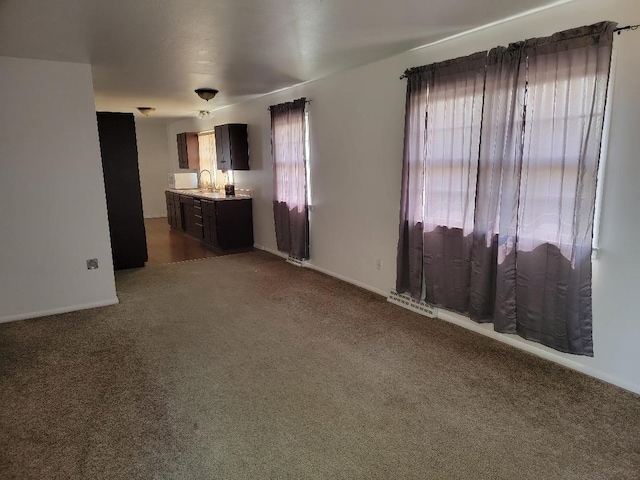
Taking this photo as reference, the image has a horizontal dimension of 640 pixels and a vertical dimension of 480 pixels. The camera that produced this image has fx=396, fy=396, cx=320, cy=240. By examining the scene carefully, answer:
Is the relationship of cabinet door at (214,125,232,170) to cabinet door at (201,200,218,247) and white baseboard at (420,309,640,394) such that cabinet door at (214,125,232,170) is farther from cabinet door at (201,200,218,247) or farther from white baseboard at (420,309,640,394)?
white baseboard at (420,309,640,394)

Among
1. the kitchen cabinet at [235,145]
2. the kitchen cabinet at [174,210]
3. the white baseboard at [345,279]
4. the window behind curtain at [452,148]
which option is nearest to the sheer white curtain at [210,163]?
the kitchen cabinet at [174,210]

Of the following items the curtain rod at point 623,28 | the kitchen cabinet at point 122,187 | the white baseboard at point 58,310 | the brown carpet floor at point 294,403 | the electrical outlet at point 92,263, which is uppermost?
the curtain rod at point 623,28

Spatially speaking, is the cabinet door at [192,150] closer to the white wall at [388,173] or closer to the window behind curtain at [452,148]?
the white wall at [388,173]

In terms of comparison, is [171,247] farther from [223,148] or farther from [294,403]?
[294,403]

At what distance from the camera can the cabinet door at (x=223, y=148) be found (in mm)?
6992

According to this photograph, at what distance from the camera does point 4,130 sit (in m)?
3.74

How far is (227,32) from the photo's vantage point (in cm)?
313

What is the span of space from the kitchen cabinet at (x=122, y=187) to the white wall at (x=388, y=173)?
1.98m

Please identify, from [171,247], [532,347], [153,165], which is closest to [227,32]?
[532,347]

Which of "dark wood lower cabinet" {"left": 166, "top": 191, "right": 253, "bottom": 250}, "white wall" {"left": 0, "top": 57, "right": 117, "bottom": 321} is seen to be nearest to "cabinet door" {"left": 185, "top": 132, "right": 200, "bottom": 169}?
"dark wood lower cabinet" {"left": 166, "top": 191, "right": 253, "bottom": 250}

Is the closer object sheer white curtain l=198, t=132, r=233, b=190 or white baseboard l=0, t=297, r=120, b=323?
white baseboard l=0, t=297, r=120, b=323

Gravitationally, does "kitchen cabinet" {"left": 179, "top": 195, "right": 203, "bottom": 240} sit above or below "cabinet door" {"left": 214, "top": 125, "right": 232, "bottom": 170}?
below

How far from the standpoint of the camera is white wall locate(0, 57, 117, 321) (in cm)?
380

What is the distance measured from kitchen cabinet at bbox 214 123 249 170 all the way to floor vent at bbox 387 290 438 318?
398cm
